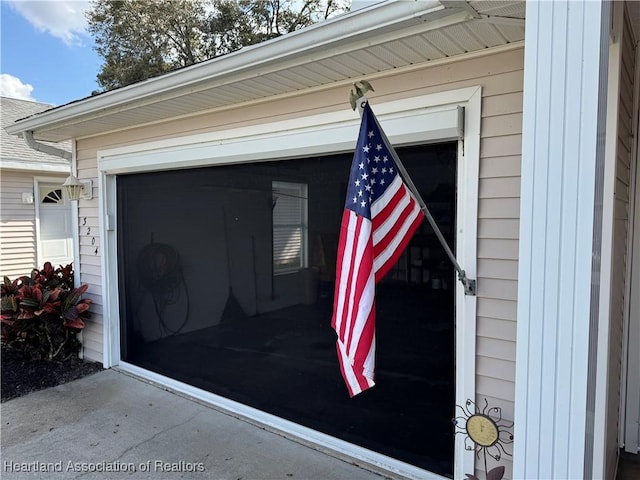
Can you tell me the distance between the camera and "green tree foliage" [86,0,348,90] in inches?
443

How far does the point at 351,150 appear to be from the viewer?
2.77 meters

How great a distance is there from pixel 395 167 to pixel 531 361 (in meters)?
0.87

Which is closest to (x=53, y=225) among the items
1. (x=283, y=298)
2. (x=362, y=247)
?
(x=283, y=298)

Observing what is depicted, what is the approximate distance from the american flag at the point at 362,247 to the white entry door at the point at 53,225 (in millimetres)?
7814

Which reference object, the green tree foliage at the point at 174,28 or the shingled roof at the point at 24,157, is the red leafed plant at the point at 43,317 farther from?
the green tree foliage at the point at 174,28

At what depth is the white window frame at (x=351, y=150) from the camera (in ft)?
7.53

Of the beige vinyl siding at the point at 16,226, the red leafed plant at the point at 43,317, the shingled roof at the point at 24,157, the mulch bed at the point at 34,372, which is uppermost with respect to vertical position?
the shingled roof at the point at 24,157

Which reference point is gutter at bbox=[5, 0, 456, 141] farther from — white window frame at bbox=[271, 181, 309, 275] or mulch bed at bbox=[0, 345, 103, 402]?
mulch bed at bbox=[0, 345, 103, 402]

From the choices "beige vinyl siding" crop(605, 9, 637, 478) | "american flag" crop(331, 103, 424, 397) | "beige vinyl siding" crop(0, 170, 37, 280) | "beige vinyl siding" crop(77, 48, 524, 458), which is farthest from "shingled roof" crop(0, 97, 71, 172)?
"beige vinyl siding" crop(605, 9, 637, 478)

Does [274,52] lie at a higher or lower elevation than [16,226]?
higher

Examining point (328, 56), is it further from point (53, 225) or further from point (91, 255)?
point (53, 225)

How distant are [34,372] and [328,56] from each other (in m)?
4.29

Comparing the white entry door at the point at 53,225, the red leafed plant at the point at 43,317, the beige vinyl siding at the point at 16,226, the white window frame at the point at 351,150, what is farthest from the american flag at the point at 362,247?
the white entry door at the point at 53,225

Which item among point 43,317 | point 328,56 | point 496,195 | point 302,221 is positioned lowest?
point 43,317
